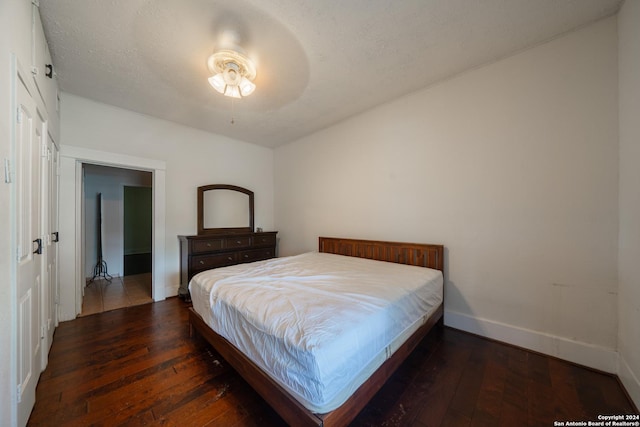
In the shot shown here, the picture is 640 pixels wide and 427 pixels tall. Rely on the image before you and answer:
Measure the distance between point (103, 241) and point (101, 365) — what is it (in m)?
4.00

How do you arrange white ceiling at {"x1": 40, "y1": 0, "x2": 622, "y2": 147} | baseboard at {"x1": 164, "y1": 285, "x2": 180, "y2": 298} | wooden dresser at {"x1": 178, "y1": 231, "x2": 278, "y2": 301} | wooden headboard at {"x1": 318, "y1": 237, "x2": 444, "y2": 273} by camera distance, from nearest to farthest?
white ceiling at {"x1": 40, "y1": 0, "x2": 622, "y2": 147} < wooden headboard at {"x1": 318, "y1": 237, "x2": 444, "y2": 273} < wooden dresser at {"x1": 178, "y1": 231, "x2": 278, "y2": 301} < baseboard at {"x1": 164, "y1": 285, "x2": 180, "y2": 298}

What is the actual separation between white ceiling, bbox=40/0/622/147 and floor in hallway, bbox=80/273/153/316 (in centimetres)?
270

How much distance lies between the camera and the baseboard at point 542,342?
1710mm

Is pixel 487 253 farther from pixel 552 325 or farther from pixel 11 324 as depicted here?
pixel 11 324

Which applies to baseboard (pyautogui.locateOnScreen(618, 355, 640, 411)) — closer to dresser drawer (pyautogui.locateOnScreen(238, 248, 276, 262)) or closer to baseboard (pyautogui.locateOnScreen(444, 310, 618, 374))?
baseboard (pyautogui.locateOnScreen(444, 310, 618, 374))

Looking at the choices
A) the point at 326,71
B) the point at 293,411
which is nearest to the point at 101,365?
the point at 293,411

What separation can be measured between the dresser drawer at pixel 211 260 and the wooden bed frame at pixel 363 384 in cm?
123

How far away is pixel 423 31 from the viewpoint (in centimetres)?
181

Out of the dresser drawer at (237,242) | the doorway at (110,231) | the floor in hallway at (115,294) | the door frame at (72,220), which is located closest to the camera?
the door frame at (72,220)

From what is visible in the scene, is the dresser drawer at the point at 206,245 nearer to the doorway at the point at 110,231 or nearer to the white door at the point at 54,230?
the white door at the point at 54,230

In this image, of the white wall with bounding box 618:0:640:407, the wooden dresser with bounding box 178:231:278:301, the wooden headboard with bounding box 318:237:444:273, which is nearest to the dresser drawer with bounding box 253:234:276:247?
the wooden dresser with bounding box 178:231:278:301

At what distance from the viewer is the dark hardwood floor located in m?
1.34

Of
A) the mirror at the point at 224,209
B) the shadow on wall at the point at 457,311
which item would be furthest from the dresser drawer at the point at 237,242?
the shadow on wall at the point at 457,311

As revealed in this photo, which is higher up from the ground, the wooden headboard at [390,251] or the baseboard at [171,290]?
the wooden headboard at [390,251]
